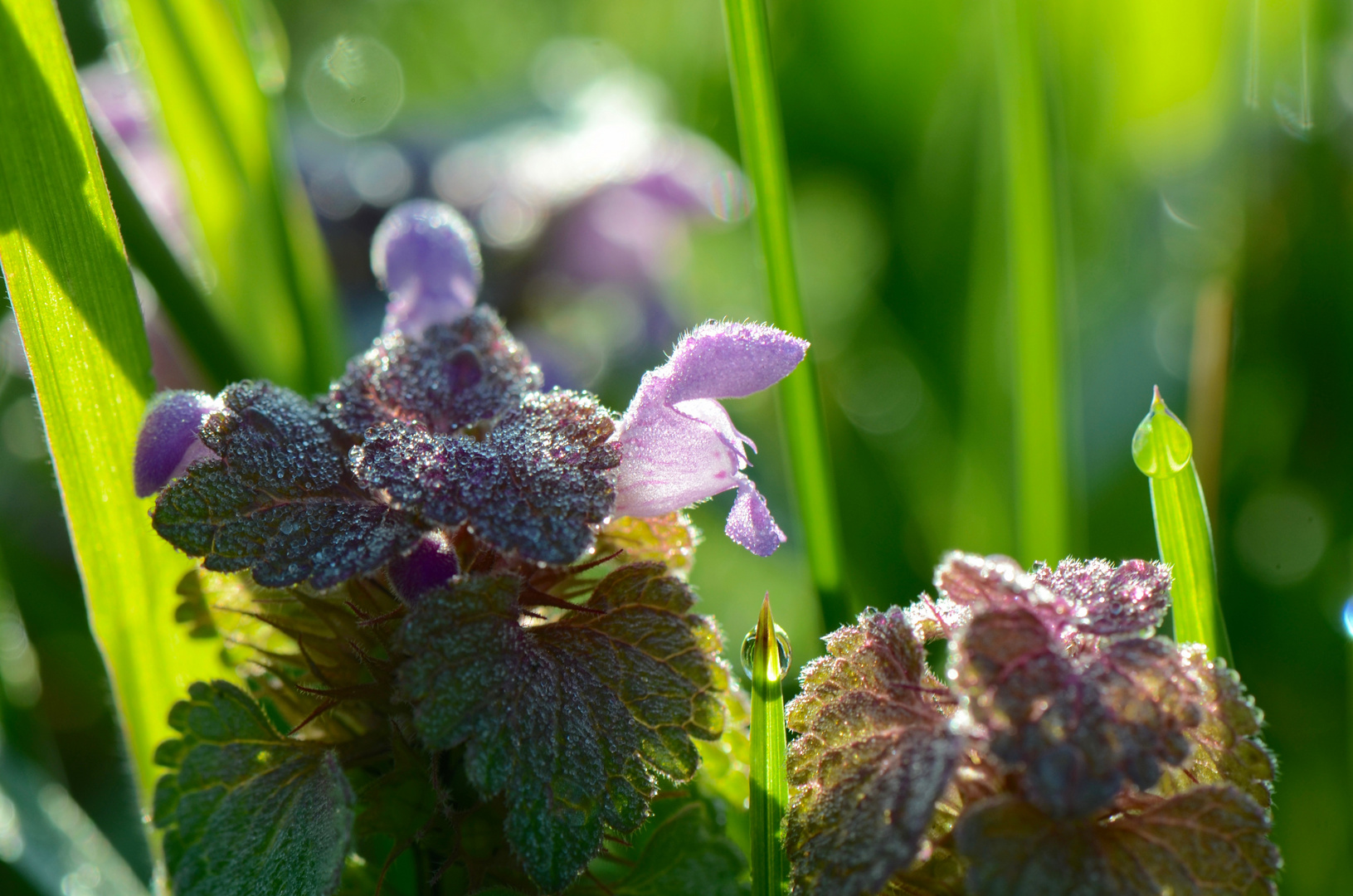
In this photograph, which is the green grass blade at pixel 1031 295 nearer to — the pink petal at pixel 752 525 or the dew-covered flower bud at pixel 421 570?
the pink petal at pixel 752 525

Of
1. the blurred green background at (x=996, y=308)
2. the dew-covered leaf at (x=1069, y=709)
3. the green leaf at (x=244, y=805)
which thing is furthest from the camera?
the blurred green background at (x=996, y=308)

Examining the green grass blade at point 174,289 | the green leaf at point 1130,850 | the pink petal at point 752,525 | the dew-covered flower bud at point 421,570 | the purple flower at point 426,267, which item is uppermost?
the green grass blade at point 174,289

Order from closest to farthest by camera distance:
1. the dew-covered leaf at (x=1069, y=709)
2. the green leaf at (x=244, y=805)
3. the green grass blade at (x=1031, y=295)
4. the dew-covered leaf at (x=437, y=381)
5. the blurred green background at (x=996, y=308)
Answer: the dew-covered leaf at (x=1069, y=709), the green leaf at (x=244, y=805), the dew-covered leaf at (x=437, y=381), the green grass blade at (x=1031, y=295), the blurred green background at (x=996, y=308)

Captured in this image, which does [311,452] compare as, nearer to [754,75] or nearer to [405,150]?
[754,75]

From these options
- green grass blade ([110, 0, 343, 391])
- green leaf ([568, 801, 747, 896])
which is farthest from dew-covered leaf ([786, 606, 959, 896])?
green grass blade ([110, 0, 343, 391])

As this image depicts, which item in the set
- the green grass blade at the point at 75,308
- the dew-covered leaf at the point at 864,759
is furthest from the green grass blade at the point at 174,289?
the dew-covered leaf at the point at 864,759

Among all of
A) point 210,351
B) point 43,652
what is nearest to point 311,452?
point 210,351
